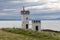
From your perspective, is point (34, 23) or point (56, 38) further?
point (34, 23)

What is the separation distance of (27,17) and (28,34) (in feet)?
115

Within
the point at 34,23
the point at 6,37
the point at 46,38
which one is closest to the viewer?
the point at 6,37

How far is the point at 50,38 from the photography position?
24.9 m

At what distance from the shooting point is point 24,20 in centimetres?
6019

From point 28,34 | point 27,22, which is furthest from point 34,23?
point 28,34

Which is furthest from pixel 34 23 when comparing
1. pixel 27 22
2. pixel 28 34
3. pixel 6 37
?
pixel 6 37

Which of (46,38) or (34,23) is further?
(34,23)

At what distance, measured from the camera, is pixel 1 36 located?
2303 centimetres

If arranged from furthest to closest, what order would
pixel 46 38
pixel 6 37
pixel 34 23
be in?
pixel 34 23, pixel 46 38, pixel 6 37

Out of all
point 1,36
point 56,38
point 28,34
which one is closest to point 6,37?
point 1,36

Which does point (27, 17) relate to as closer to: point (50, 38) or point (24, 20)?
point (24, 20)

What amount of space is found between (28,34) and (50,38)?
10.3 ft

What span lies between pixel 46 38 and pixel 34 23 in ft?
113

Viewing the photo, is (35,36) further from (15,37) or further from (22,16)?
(22,16)
